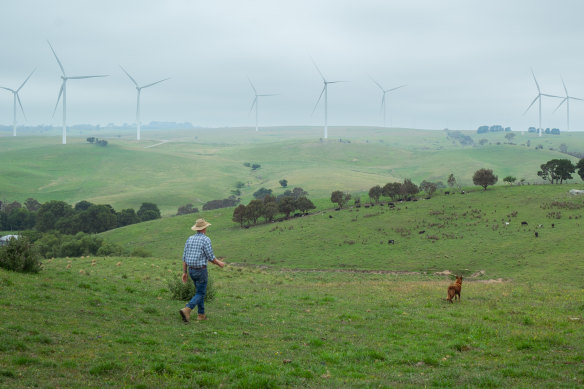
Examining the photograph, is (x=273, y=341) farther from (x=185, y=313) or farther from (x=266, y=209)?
(x=266, y=209)

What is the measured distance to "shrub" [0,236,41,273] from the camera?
17.8m

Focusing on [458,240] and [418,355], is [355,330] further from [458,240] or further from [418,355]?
[458,240]

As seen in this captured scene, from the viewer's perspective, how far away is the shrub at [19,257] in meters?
17.8

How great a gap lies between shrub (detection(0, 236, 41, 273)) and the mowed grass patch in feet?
2.89

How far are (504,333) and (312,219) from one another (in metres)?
69.1

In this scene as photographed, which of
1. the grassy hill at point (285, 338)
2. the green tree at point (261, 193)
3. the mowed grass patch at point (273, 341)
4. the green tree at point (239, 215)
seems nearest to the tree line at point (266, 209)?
the green tree at point (239, 215)

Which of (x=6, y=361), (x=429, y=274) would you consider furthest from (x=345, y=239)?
(x=6, y=361)

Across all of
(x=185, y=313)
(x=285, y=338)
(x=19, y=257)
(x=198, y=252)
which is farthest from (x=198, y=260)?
(x=19, y=257)

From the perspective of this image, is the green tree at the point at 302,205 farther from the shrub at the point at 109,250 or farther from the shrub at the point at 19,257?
the shrub at the point at 19,257

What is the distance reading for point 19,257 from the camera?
17.9 meters

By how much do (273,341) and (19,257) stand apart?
38.9 feet

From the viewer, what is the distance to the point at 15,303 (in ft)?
42.1

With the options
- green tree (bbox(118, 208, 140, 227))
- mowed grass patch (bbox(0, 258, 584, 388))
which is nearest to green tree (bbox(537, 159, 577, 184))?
mowed grass patch (bbox(0, 258, 584, 388))

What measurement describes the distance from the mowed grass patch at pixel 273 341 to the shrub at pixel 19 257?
882 millimetres
